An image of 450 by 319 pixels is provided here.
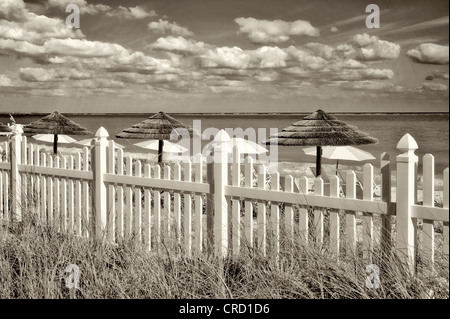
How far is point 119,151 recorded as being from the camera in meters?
6.42

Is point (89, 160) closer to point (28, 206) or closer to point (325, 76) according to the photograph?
point (28, 206)

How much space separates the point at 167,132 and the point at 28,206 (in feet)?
21.1

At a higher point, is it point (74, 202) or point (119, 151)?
point (119, 151)

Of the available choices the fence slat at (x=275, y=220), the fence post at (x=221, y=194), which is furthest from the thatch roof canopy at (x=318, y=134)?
the fence slat at (x=275, y=220)

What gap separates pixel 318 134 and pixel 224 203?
17.7 feet

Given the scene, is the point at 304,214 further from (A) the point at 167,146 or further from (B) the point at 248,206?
(A) the point at 167,146

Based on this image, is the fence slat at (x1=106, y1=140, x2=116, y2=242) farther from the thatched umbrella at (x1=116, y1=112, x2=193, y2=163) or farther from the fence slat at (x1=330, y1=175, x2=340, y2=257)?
the thatched umbrella at (x1=116, y1=112, x2=193, y2=163)

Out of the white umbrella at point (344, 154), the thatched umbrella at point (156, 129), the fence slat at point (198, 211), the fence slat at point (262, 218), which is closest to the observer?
the fence slat at point (262, 218)

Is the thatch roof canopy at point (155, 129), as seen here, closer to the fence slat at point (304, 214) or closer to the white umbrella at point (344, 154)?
the white umbrella at point (344, 154)

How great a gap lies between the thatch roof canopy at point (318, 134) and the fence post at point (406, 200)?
617 centimetres

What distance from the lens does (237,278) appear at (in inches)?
175

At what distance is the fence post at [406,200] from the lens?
169 inches
